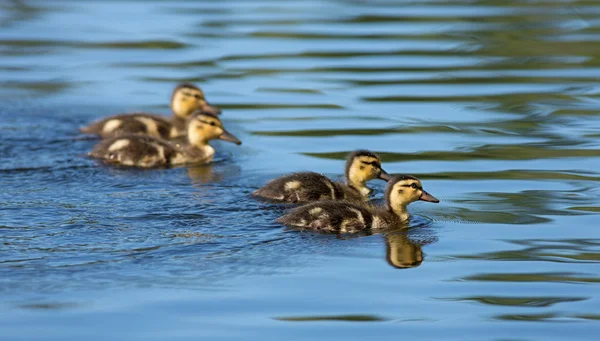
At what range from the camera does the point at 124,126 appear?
10125 millimetres

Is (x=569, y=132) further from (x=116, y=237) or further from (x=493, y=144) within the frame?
(x=116, y=237)

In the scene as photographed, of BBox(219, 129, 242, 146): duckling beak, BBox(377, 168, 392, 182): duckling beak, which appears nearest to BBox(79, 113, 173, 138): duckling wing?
BBox(219, 129, 242, 146): duckling beak

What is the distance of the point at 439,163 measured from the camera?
8.98 meters

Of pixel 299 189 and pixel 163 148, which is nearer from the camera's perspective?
pixel 299 189

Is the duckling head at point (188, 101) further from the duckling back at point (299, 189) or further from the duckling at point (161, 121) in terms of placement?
the duckling back at point (299, 189)

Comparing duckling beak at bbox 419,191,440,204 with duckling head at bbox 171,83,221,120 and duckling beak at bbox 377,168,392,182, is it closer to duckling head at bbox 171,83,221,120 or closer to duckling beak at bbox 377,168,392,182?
duckling beak at bbox 377,168,392,182

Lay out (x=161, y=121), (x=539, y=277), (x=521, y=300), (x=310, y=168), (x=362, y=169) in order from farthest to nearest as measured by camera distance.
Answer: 1. (x=161, y=121)
2. (x=310, y=168)
3. (x=362, y=169)
4. (x=539, y=277)
5. (x=521, y=300)

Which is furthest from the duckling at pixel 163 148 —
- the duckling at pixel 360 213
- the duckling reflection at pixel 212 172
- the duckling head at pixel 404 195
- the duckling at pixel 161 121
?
the duckling head at pixel 404 195

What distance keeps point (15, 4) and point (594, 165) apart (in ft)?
36.1

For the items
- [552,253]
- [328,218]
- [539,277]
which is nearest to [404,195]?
[328,218]

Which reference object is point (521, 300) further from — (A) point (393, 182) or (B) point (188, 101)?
(B) point (188, 101)

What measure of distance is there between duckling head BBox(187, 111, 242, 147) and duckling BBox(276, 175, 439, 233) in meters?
2.39

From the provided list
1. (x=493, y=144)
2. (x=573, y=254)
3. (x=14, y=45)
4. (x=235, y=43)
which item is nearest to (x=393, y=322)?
(x=573, y=254)

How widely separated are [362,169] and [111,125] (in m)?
2.82
